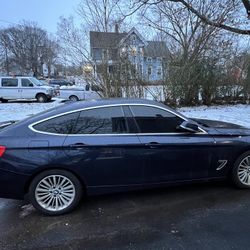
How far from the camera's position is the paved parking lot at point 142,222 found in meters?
A: 3.28

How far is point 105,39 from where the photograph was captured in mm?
13617

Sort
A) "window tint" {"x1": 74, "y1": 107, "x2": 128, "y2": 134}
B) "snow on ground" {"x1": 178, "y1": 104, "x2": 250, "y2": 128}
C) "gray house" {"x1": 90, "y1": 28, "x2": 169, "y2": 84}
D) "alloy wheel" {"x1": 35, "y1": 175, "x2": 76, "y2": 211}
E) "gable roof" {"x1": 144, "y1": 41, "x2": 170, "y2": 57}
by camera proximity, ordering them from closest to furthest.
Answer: "alloy wheel" {"x1": 35, "y1": 175, "x2": 76, "y2": 211} < "window tint" {"x1": 74, "y1": 107, "x2": 128, "y2": 134} < "snow on ground" {"x1": 178, "y1": 104, "x2": 250, "y2": 128} < "gray house" {"x1": 90, "y1": 28, "x2": 169, "y2": 84} < "gable roof" {"x1": 144, "y1": 41, "x2": 170, "y2": 57}

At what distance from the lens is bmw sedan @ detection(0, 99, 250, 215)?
3.86m

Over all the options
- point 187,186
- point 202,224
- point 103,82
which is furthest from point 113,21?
point 202,224

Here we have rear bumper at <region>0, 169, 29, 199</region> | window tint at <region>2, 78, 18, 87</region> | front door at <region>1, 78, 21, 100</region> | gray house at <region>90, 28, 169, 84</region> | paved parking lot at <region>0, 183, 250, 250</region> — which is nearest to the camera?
paved parking lot at <region>0, 183, 250, 250</region>

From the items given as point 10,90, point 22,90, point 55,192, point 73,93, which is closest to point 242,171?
point 55,192

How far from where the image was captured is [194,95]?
15.1 metres

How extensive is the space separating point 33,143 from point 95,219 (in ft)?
4.05

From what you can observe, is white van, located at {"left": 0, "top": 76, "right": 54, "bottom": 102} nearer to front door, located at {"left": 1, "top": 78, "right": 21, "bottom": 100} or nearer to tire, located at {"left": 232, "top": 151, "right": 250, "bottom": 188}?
front door, located at {"left": 1, "top": 78, "right": 21, "bottom": 100}

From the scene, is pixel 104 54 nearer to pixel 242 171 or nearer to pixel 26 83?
pixel 26 83

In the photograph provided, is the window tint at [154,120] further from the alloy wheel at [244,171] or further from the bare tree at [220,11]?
the bare tree at [220,11]

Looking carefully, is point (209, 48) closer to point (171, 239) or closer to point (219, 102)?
point (219, 102)

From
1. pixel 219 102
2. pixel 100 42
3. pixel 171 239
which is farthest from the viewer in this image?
pixel 219 102

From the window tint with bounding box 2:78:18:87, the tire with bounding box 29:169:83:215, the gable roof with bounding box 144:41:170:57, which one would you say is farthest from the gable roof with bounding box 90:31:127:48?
the tire with bounding box 29:169:83:215
